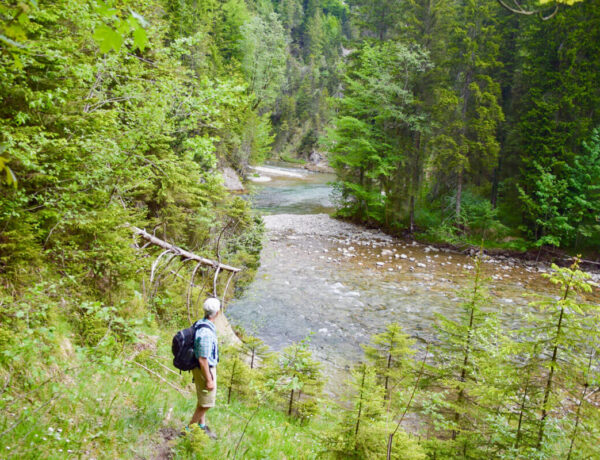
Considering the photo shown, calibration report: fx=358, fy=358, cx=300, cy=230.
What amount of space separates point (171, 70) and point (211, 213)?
3946mm

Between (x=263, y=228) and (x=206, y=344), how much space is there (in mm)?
9060

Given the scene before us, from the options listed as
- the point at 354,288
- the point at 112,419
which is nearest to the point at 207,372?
the point at 112,419

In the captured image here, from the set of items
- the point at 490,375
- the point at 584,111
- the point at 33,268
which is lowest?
the point at 490,375

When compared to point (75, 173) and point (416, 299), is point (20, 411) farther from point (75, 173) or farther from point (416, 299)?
point (416, 299)

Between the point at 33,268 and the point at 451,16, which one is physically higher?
the point at 451,16

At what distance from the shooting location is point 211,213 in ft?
34.5

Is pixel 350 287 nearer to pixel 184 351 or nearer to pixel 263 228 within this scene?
pixel 263 228

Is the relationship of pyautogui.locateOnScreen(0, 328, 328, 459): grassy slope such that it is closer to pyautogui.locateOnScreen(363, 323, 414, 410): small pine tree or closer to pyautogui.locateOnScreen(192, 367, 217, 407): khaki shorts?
pyautogui.locateOnScreen(192, 367, 217, 407): khaki shorts

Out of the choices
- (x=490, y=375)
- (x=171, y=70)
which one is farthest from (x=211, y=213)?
(x=490, y=375)

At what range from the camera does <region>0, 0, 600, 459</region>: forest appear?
384 centimetres

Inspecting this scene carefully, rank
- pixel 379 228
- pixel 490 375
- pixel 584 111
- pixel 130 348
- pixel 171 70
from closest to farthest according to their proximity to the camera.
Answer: pixel 490 375 → pixel 130 348 → pixel 171 70 → pixel 584 111 → pixel 379 228

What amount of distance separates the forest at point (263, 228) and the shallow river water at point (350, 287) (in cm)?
86

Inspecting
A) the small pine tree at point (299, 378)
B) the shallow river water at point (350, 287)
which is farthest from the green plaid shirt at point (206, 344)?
the small pine tree at point (299, 378)

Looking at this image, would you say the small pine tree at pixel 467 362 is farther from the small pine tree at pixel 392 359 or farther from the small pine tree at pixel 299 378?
the small pine tree at pixel 299 378
